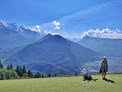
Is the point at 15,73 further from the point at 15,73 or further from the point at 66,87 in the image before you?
the point at 66,87

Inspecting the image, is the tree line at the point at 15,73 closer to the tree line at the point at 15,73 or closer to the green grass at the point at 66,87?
the tree line at the point at 15,73

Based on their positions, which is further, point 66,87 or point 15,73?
point 15,73

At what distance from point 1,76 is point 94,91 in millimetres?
57868

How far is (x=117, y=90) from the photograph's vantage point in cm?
902

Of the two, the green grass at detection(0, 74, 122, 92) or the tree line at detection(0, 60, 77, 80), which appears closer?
the green grass at detection(0, 74, 122, 92)

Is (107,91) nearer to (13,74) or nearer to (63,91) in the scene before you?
(63,91)

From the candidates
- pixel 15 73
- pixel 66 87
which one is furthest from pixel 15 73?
pixel 66 87

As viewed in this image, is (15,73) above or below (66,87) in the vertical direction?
below

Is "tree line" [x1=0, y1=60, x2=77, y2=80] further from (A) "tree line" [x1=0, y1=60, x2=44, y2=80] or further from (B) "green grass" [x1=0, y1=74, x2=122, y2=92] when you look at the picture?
(B) "green grass" [x1=0, y1=74, x2=122, y2=92]

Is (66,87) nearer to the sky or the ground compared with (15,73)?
nearer to the sky

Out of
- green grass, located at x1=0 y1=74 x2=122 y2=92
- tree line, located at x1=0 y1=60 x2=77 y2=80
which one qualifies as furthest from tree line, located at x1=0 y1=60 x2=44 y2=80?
green grass, located at x1=0 y1=74 x2=122 y2=92

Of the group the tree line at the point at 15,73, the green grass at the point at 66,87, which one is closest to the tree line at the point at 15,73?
the tree line at the point at 15,73

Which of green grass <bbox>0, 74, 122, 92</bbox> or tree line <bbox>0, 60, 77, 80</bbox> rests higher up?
green grass <bbox>0, 74, 122, 92</bbox>

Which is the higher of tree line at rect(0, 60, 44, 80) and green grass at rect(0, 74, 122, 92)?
green grass at rect(0, 74, 122, 92)
